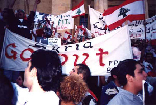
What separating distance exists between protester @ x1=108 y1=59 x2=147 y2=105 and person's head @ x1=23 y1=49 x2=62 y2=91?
2.96 ft

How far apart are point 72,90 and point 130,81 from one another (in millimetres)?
885

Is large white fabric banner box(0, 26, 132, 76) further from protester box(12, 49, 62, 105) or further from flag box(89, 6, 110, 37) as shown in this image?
flag box(89, 6, 110, 37)

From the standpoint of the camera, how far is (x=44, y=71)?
1.59 meters

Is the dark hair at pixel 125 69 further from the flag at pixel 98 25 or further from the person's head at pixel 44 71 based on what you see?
the flag at pixel 98 25

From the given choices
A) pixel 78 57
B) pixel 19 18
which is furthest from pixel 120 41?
pixel 19 18

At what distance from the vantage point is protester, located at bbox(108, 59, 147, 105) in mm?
2059

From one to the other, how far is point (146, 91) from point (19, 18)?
174 inches

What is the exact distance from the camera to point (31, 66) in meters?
1.65

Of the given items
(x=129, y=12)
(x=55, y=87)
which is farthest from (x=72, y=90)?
(x=129, y=12)

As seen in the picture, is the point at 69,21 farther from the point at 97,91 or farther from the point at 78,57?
the point at 97,91

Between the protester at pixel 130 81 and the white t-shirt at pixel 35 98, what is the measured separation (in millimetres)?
884

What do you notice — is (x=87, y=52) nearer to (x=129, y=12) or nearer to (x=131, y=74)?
(x=129, y=12)

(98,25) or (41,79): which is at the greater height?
(98,25)

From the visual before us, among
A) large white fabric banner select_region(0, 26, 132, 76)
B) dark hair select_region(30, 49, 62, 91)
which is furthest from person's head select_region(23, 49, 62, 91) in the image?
large white fabric banner select_region(0, 26, 132, 76)
